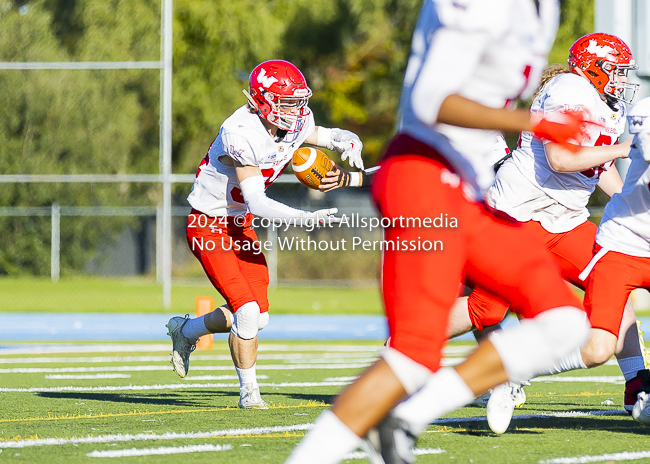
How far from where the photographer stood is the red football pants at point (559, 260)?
4.75 metres

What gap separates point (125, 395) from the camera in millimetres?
5809

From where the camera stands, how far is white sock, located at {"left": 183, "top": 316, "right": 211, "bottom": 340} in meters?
5.80

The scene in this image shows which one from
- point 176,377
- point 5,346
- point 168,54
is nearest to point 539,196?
point 176,377

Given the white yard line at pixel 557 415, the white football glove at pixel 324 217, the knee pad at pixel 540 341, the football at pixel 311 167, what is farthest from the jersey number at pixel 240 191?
the knee pad at pixel 540 341

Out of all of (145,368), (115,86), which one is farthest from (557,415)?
(115,86)

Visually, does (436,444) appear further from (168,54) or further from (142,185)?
(142,185)

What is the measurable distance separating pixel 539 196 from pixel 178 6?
1894 centimetres

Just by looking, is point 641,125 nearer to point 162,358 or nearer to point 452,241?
point 452,241

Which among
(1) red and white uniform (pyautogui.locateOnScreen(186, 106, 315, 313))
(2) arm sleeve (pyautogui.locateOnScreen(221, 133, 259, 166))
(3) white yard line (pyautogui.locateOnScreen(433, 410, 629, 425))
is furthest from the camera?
(1) red and white uniform (pyautogui.locateOnScreen(186, 106, 315, 313))

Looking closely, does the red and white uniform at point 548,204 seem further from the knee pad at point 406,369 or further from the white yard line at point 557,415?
the knee pad at point 406,369

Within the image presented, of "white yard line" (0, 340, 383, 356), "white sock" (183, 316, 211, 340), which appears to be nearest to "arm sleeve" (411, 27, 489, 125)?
"white sock" (183, 316, 211, 340)

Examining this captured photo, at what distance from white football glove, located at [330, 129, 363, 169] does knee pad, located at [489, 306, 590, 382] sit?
2.91 metres

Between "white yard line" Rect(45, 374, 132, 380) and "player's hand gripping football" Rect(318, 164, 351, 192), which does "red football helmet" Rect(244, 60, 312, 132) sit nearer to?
"player's hand gripping football" Rect(318, 164, 351, 192)

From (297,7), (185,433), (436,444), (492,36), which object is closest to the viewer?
(492,36)
